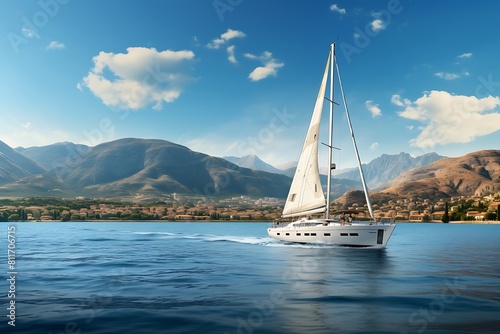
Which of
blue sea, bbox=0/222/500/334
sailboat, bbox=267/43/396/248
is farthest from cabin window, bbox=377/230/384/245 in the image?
blue sea, bbox=0/222/500/334

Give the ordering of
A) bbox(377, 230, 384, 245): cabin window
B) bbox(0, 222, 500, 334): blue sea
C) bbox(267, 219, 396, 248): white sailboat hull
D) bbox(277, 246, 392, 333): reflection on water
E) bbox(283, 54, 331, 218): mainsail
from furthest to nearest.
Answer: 1. bbox(283, 54, 331, 218): mainsail
2. bbox(377, 230, 384, 245): cabin window
3. bbox(267, 219, 396, 248): white sailboat hull
4. bbox(277, 246, 392, 333): reflection on water
5. bbox(0, 222, 500, 334): blue sea

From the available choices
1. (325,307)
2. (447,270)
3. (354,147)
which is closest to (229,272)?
(325,307)

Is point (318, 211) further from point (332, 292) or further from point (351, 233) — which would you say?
point (332, 292)

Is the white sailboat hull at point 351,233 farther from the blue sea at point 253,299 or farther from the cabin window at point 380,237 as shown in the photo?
the blue sea at point 253,299

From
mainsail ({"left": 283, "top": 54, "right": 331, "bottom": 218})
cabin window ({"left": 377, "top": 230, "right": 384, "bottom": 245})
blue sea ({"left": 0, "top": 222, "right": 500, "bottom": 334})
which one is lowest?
blue sea ({"left": 0, "top": 222, "right": 500, "bottom": 334})

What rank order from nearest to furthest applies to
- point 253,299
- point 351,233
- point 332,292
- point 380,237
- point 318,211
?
point 253,299 < point 332,292 < point 351,233 < point 380,237 < point 318,211

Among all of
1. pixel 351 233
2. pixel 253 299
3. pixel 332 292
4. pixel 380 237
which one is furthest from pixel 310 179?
pixel 253 299

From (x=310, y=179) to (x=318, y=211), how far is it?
229 inches

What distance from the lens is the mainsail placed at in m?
66.2

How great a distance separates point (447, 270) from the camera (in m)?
41.0

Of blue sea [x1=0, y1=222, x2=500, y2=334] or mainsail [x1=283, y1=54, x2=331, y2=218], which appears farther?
mainsail [x1=283, y1=54, x2=331, y2=218]

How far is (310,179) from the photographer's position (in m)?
67.6

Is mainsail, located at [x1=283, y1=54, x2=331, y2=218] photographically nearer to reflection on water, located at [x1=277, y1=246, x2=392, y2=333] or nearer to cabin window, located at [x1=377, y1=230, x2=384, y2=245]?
cabin window, located at [x1=377, y1=230, x2=384, y2=245]

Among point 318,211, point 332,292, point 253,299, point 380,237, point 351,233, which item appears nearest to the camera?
point 253,299
